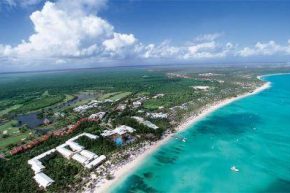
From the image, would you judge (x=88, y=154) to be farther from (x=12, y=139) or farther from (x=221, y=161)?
(x=12, y=139)

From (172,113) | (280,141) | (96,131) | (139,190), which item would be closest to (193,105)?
(172,113)

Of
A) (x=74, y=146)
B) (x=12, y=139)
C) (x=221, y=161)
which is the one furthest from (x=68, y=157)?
(x=221, y=161)

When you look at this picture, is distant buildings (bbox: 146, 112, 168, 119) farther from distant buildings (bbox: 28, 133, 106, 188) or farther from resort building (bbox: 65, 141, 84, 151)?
resort building (bbox: 65, 141, 84, 151)

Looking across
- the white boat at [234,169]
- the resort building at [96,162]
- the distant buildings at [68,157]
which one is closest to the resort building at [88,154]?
the distant buildings at [68,157]

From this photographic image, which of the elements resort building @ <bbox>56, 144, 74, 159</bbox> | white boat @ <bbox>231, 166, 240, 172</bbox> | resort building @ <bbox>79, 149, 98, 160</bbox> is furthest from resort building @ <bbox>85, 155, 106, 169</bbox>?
white boat @ <bbox>231, 166, 240, 172</bbox>

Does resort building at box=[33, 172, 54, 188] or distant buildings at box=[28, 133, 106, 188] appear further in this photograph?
distant buildings at box=[28, 133, 106, 188]

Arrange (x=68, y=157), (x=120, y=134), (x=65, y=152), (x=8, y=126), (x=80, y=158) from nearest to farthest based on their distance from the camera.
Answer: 1. (x=80, y=158)
2. (x=68, y=157)
3. (x=65, y=152)
4. (x=120, y=134)
5. (x=8, y=126)

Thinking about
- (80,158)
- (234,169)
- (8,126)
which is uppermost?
(80,158)
